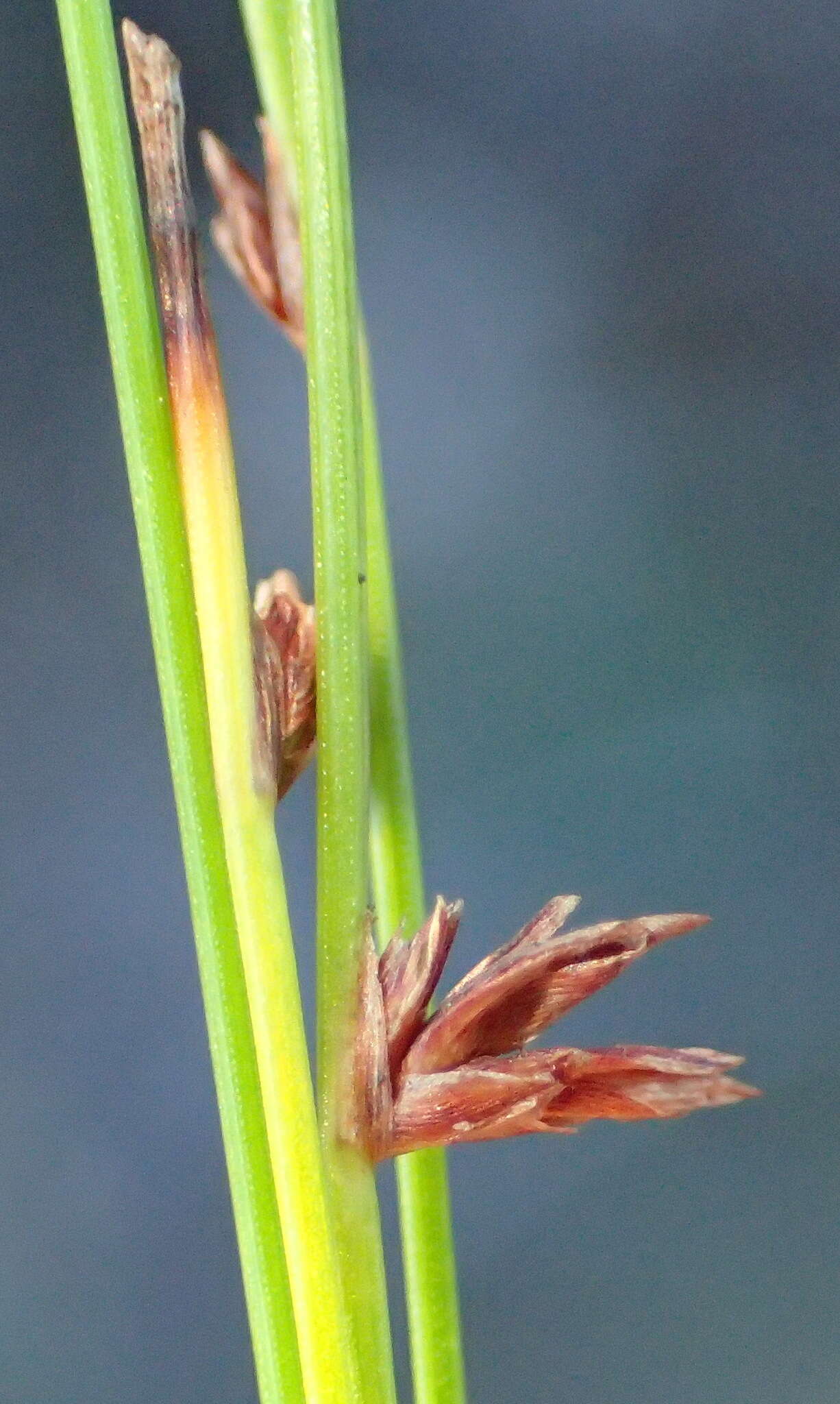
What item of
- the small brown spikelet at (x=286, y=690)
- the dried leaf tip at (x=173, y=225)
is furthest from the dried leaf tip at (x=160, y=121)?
the small brown spikelet at (x=286, y=690)

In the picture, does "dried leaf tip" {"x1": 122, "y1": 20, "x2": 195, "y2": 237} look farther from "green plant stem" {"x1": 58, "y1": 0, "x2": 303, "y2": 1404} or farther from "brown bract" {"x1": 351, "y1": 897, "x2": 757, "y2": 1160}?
"brown bract" {"x1": 351, "y1": 897, "x2": 757, "y2": 1160}

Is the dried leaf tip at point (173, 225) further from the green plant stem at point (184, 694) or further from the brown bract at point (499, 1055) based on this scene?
the brown bract at point (499, 1055)

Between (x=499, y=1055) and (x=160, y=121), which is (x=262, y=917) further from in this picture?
(x=160, y=121)

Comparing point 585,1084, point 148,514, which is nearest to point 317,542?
point 148,514

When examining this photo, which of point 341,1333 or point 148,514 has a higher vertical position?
point 148,514

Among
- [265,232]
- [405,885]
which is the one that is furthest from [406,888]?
[265,232]

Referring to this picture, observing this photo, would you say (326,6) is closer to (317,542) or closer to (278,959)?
(317,542)
